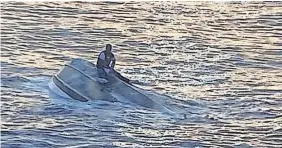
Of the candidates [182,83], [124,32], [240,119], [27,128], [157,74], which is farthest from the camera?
[124,32]

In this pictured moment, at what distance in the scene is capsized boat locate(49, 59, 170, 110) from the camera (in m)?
16.8

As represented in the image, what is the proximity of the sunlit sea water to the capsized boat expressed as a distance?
9.0 inches

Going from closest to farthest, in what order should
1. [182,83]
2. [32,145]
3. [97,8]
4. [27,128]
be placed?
[32,145], [27,128], [182,83], [97,8]

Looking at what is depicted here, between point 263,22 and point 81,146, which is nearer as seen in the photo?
point 81,146

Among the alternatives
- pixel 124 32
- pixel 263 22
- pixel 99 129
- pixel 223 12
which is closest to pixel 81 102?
pixel 99 129

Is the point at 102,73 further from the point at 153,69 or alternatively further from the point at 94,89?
the point at 153,69

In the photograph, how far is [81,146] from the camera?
13602mm

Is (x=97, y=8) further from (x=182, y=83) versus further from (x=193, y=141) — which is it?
(x=193, y=141)

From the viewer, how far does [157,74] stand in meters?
21.5

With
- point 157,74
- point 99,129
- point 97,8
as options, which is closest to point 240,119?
point 99,129

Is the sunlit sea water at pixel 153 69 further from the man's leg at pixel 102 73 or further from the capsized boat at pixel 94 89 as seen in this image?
the man's leg at pixel 102 73

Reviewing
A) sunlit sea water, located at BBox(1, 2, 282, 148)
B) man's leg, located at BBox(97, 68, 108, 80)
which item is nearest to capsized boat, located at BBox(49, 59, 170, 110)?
man's leg, located at BBox(97, 68, 108, 80)

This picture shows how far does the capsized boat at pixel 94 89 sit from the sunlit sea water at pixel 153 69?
0.23m

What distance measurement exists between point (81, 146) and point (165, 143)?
1.60 m
